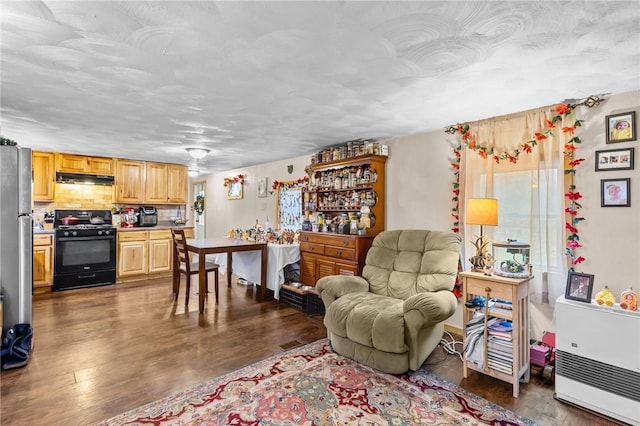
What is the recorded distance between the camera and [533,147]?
2.82 metres

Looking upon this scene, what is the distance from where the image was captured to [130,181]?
592 centimetres

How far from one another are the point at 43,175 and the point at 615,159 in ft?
23.5

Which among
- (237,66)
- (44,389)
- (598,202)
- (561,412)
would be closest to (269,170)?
(237,66)

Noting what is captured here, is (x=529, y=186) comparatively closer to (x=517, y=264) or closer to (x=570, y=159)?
(x=570, y=159)

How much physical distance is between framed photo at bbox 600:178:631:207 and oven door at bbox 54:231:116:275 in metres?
6.39

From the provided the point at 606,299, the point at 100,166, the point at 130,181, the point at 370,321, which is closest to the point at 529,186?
the point at 606,299

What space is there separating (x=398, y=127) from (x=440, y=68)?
4.50 ft

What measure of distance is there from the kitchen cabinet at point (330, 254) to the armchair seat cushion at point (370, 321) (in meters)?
0.82

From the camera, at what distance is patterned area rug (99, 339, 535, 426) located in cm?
198

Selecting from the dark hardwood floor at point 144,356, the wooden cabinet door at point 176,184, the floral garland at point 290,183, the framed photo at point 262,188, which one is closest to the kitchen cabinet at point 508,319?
the dark hardwood floor at point 144,356

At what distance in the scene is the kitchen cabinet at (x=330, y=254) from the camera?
3.85 metres

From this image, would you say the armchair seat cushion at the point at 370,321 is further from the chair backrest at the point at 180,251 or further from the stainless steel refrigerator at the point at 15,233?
the stainless steel refrigerator at the point at 15,233

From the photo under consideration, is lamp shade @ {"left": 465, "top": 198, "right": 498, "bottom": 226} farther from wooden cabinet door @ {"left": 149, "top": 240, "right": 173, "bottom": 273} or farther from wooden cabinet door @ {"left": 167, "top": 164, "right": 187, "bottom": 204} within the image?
wooden cabinet door @ {"left": 167, "top": 164, "right": 187, "bottom": 204}

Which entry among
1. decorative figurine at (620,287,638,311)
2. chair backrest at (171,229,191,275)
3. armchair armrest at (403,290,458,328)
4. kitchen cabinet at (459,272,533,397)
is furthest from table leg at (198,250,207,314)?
decorative figurine at (620,287,638,311)
